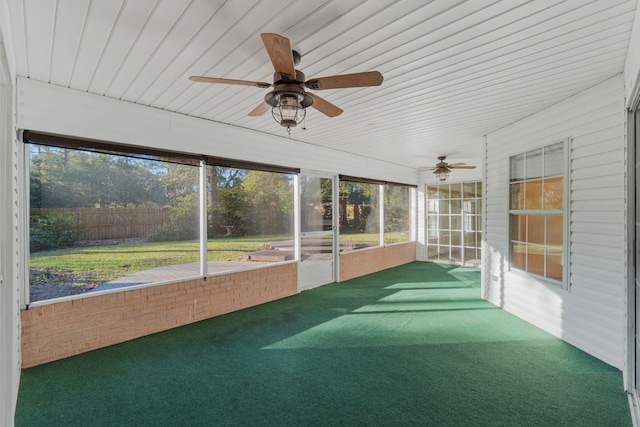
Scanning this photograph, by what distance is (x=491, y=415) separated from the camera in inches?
83.4

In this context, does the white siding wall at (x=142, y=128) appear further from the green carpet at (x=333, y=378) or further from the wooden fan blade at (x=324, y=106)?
the green carpet at (x=333, y=378)

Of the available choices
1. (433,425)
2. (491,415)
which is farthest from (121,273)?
(491,415)

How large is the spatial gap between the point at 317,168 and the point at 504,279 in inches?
139

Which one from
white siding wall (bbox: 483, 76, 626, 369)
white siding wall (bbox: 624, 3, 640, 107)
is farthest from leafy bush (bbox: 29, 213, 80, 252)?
white siding wall (bbox: 483, 76, 626, 369)

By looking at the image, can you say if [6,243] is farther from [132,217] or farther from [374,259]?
[374,259]

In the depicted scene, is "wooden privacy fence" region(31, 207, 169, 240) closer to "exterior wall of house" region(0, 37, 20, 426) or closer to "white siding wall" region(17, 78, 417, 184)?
"white siding wall" region(17, 78, 417, 184)

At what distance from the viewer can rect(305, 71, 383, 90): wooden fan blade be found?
6.36ft

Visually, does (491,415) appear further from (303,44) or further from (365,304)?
(303,44)

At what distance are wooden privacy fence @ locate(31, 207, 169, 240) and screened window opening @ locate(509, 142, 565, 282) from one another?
15.5 ft

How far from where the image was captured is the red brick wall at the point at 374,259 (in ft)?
20.7

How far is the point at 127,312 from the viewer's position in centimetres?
334

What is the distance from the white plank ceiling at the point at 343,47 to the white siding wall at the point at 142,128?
0.14 metres

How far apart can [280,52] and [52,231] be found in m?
2.90

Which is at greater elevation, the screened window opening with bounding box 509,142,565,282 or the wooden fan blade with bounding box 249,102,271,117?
the wooden fan blade with bounding box 249,102,271,117
